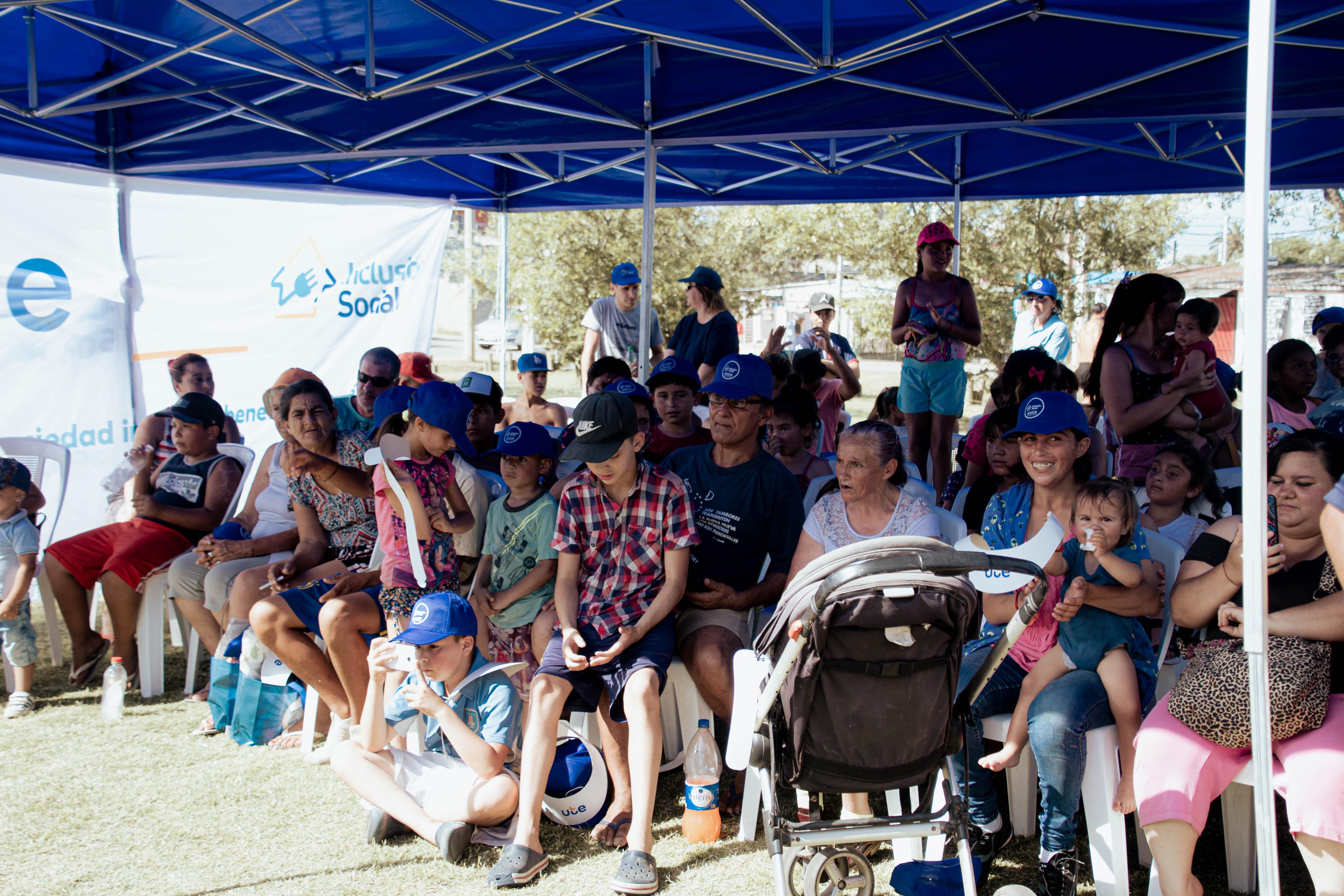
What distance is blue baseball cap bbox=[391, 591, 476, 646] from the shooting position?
307 cm

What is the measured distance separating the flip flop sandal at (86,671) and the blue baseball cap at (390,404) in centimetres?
206

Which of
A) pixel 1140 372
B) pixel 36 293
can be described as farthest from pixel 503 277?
pixel 1140 372

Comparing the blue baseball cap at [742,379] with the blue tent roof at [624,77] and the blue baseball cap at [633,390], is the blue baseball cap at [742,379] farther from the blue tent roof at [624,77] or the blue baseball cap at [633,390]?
the blue tent roof at [624,77]

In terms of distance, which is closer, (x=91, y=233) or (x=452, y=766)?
(x=452, y=766)

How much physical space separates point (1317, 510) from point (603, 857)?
228cm

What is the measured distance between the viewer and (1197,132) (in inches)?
297

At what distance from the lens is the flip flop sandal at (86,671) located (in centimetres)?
473

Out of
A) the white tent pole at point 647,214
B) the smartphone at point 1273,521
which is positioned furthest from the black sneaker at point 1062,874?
the white tent pole at point 647,214

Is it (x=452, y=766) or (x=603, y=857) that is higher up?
(x=452, y=766)

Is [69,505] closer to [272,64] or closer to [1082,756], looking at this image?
[272,64]

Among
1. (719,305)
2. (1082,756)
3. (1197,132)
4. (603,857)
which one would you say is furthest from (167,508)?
(1197,132)

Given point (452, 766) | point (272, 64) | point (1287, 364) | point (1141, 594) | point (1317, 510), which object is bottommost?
point (452, 766)

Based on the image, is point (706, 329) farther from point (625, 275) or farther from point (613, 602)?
point (613, 602)

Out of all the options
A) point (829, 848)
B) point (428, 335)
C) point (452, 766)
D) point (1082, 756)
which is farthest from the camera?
point (428, 335)
